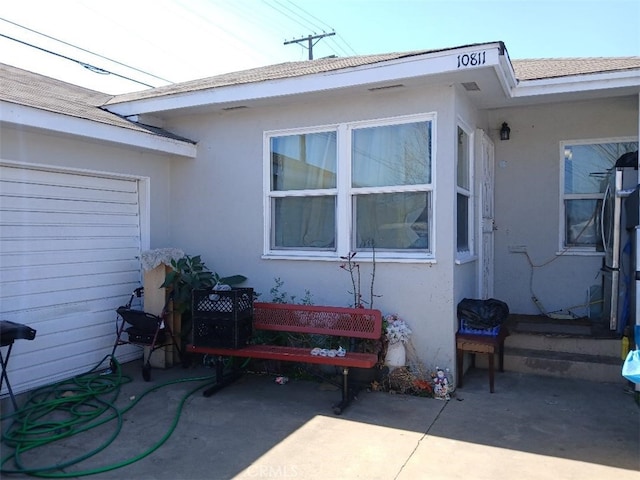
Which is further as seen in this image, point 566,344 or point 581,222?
point 581,222

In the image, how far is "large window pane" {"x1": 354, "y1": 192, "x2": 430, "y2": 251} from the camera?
5.30m

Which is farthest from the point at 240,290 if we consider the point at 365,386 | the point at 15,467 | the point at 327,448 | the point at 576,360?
the point at 576,360

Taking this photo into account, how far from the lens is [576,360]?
5.34 meters

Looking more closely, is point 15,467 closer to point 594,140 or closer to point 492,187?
point 492,187

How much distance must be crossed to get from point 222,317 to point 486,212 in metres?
3.71

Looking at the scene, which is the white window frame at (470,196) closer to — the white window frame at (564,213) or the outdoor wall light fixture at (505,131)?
the outdoor wall light fixture at (505,131)

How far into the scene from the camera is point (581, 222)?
6.51 meters

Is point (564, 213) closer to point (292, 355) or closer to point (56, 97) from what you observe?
point (292, 355)

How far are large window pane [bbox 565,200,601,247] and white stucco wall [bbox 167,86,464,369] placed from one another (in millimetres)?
2452

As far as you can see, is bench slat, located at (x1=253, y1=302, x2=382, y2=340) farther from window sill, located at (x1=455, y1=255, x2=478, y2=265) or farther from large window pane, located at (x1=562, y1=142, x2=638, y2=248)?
large window pane, located at (x1=562, y1=142, x2=638, y2=248)

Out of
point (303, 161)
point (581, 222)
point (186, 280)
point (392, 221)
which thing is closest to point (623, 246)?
point (581, 222)

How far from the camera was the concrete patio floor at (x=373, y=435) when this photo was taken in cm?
342

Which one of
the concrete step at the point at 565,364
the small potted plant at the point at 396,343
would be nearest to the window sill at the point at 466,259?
the small potted plant at the point at 396,343

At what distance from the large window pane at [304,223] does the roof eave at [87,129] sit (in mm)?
1419
